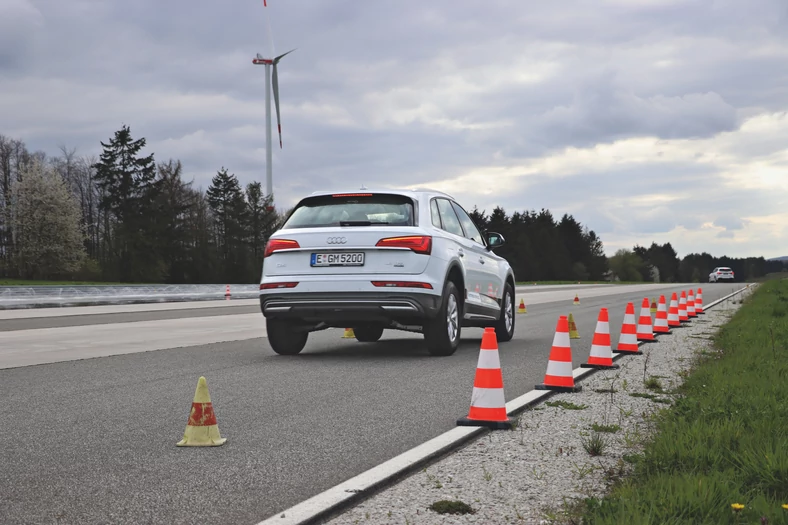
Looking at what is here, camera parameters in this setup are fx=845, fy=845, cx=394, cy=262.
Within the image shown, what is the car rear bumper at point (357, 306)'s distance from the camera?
31.8 ft

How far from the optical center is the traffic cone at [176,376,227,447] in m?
5.21

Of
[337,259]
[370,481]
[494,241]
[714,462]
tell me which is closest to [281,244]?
[337,259]

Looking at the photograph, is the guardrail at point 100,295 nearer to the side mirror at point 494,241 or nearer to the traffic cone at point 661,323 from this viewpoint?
the side mirror at point 494,241

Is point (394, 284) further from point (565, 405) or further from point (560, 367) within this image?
point (565, 405)

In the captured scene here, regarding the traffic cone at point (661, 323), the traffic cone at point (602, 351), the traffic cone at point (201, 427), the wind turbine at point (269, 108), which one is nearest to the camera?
the traffic cone at point (201, 427)

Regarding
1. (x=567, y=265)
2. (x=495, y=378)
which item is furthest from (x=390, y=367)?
(x=567, y=265)

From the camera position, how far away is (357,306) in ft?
31.9

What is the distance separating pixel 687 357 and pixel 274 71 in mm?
47508

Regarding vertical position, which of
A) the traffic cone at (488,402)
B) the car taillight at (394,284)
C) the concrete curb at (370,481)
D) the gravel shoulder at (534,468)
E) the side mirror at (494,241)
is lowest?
the gravel shoulder at (534,468)

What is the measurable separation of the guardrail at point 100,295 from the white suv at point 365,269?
19.1m

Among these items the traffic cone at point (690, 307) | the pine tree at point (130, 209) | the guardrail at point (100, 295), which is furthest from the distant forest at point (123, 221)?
the traffic cone at point (690, 307)

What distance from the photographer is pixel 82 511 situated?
382 cm

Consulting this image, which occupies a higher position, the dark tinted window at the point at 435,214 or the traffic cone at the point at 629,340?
the dark tinted window at the point at 435,214

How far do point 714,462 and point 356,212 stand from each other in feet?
20.9
